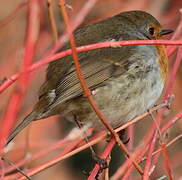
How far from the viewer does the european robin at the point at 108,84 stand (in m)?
2.73

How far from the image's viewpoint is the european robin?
273cm

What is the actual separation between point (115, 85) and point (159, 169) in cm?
122

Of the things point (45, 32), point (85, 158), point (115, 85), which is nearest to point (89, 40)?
point (115, 85)

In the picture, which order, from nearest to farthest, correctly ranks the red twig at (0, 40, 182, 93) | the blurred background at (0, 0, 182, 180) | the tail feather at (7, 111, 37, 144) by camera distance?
the red twig at (0, 40, 182, 93) < the tail feather at (7, 111, 37, 144) < the blurred background at (0, 0, 182, 180)

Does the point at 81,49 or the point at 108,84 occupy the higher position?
the point at 108,84

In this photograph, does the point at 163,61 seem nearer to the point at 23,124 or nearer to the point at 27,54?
the point at 23,124

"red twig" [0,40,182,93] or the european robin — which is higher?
the european robin

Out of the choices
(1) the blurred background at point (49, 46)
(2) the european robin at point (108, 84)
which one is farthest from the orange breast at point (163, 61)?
(1) the blurred background at point (49, 46)

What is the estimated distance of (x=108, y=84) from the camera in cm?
277

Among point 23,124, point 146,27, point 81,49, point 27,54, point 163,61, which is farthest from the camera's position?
point 146,27

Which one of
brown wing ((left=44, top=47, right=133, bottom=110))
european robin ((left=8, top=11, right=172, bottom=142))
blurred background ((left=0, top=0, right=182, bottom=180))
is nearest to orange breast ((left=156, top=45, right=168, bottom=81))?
european robin ((left=8, top=11, right=172, bottom=142))

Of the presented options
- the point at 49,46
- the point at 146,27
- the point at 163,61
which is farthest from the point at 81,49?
the point at 49,46

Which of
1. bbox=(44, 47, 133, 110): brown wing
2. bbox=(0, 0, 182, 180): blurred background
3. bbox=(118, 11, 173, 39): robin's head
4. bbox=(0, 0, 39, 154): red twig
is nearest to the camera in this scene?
bbox=(0, 0, 39, 154): red twig

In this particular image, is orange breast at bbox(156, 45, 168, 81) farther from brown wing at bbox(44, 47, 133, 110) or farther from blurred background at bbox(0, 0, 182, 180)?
blurred background at bbox(0, 0, 182, 180)
